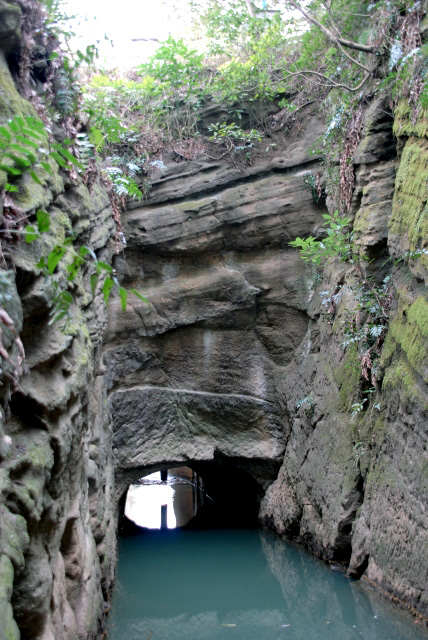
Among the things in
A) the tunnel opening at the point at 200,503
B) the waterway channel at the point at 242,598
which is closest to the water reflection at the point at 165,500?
the tunnel opening at the point at 200,503

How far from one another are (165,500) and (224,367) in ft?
25.1

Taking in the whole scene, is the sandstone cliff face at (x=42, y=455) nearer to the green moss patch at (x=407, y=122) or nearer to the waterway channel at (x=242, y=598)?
the waterway channel at (x=242, y=598)

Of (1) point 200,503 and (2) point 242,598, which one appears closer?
(2) point 242,598

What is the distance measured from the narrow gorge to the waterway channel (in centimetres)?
28

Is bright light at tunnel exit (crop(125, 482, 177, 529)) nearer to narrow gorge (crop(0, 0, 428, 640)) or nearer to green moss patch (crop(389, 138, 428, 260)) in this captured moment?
narrow gorge (crop(0, 0, 428, 640))

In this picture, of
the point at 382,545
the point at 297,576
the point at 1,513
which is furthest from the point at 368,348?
the point at 1,513

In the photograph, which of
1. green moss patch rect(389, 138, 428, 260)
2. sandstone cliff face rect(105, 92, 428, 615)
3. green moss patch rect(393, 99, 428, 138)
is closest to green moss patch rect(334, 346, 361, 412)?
sandstone cliff face rect(105, 92, 428, 615)

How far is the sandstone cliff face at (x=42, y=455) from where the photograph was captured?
267cm

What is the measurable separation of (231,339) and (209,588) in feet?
12.6

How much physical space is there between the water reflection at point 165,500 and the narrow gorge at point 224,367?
1.40 m

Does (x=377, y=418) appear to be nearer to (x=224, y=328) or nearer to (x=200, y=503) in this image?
(x=224, y=328)

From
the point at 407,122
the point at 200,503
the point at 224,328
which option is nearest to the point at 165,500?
the point at 200,503

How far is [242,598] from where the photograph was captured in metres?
6.78

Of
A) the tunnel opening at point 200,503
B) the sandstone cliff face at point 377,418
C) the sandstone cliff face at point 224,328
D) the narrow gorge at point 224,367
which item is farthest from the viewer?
the tunnel opening at point 200,503
